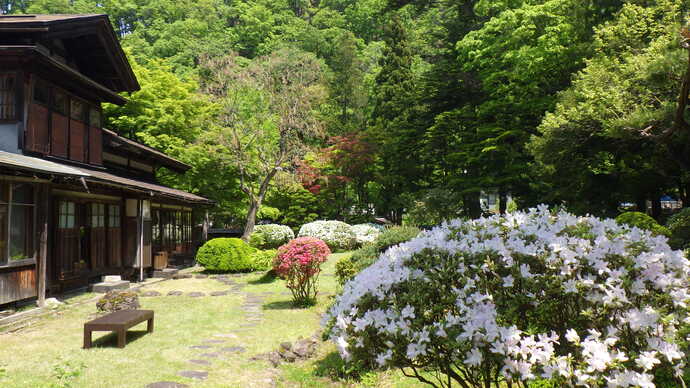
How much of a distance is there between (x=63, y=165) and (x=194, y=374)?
776 centimetres

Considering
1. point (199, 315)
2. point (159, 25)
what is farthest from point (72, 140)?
point (159, 25)

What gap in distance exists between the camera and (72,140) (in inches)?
508

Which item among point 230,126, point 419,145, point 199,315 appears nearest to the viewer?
point 199,315

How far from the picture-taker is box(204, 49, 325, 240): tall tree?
24.1 meters

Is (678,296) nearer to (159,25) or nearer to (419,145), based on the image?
(419,145)

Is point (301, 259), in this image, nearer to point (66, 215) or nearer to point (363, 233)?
point (66, 215)

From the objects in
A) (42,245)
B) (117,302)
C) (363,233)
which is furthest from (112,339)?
(363,233)

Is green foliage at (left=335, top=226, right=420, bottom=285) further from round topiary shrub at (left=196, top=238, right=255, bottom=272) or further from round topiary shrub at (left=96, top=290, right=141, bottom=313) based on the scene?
round topiary shrub at (left=196, top=238, right=255, bottom=272)

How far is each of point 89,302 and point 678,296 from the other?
1210cm

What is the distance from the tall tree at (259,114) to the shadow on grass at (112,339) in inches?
618

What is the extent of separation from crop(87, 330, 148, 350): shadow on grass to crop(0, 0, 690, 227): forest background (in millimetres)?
9881

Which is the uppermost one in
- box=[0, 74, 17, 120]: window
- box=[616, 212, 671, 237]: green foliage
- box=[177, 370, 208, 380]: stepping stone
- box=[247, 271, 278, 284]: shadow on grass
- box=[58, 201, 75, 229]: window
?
box=[0, 74, 17, 120]: window

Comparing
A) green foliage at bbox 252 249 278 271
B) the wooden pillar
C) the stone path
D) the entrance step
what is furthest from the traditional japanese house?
green foliage at bbox 252 249 278 271

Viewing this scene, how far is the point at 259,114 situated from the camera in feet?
83.1
